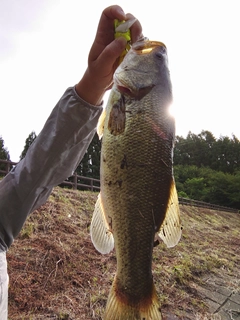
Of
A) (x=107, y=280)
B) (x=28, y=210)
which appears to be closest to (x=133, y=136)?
(x=28, y=210)

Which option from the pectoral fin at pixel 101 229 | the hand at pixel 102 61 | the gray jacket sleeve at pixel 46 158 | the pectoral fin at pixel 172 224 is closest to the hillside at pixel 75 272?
the gray jacket sleeve at pixel 46 158

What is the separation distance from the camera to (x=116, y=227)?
1.57m

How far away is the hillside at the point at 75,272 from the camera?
187 inches

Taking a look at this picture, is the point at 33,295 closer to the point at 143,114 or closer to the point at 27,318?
the point at 27,318

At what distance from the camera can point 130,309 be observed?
1.43m

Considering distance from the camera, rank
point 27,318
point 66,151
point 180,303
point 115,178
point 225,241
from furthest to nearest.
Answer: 1. point 225,241
2. point 180,303
3. point 27,318
4. point 66,151
5. point 115,178

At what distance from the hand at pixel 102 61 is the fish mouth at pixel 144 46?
66mm

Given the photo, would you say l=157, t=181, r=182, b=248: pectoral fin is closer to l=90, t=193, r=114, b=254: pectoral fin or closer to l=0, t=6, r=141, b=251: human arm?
l=90, t=193, r=114, b=254: pectoral fin

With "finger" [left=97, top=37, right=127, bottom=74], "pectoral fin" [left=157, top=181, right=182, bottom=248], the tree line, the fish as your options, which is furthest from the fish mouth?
the tree line

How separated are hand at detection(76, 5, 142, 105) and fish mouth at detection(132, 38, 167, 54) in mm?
66

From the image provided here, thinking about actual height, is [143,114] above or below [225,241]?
above

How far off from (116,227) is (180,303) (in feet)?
16.3

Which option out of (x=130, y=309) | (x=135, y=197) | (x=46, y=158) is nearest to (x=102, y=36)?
(x=46, y=158)

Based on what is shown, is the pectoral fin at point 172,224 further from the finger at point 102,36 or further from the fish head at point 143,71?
the finger at point 102,36
